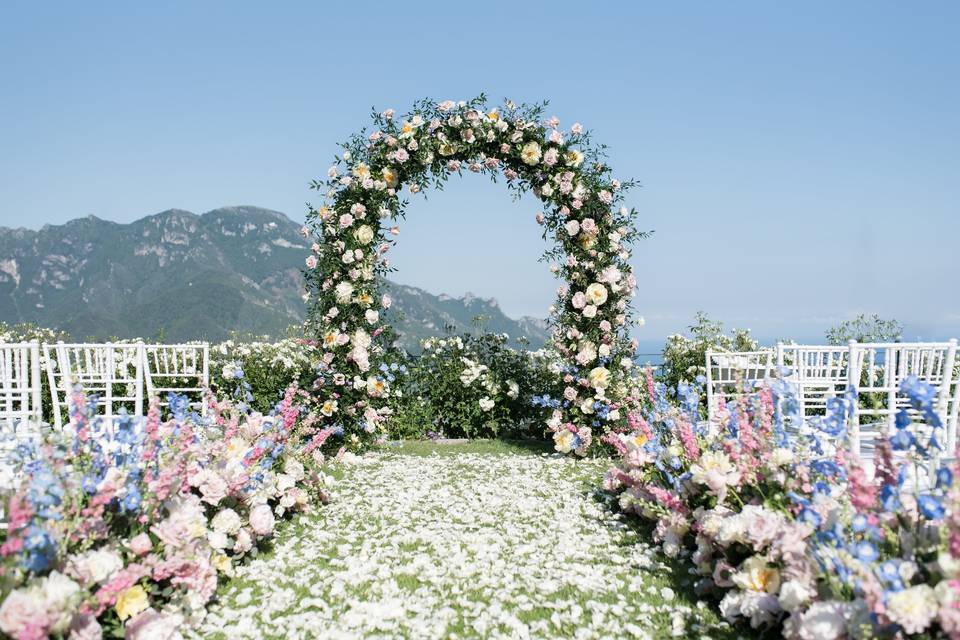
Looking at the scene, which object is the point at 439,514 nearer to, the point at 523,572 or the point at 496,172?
the point at 523,572

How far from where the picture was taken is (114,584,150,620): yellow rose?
2.93 m

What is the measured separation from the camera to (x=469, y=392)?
30.3ft

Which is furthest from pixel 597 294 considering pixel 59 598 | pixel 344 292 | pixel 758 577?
pixel 59 598

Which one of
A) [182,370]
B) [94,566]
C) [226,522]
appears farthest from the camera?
[182,370]

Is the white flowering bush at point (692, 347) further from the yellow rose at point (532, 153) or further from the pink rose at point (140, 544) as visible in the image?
the pink rose at point (140, 544)

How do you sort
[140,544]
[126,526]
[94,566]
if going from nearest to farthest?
[94,566]
[140,544]
[126,526]

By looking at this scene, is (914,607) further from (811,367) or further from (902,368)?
(811,367)

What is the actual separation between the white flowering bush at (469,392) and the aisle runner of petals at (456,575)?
308 cm

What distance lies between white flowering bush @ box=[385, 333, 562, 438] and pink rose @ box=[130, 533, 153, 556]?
5.83m

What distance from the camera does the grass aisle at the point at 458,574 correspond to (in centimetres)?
337

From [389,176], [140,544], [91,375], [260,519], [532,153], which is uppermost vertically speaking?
[532,153]

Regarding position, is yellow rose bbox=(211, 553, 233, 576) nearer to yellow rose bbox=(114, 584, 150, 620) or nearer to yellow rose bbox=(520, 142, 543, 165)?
yellow rose bbox=(114, 584, 150, 620)

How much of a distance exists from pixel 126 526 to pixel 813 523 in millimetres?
2957

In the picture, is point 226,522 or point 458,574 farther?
point 458,574
